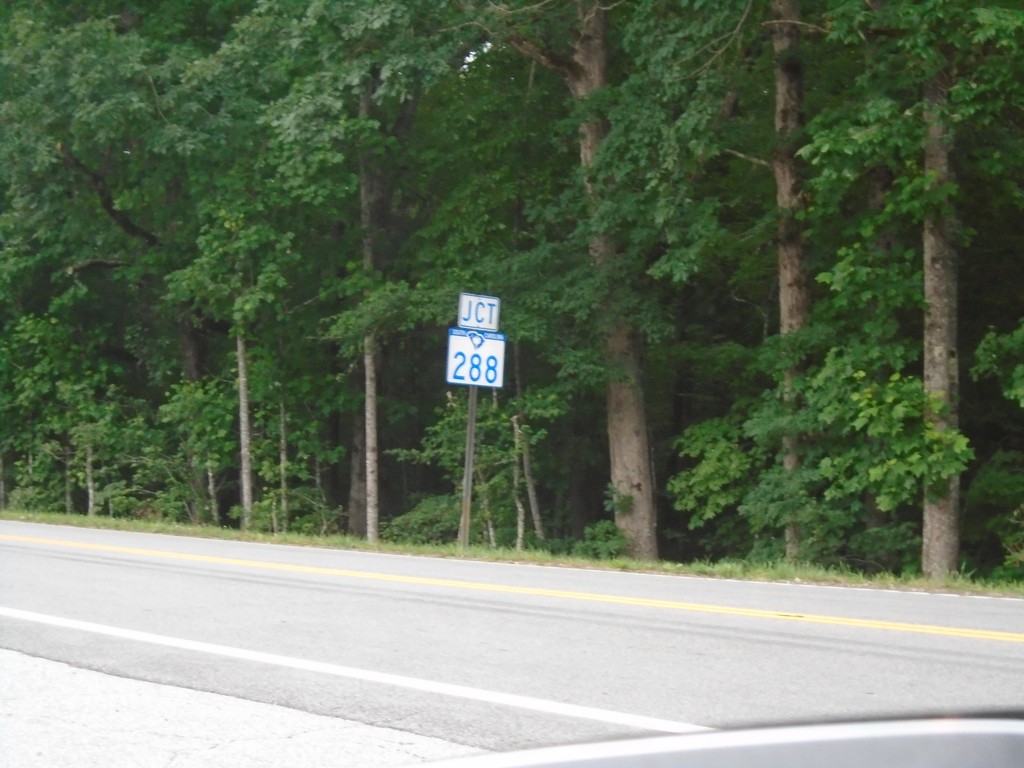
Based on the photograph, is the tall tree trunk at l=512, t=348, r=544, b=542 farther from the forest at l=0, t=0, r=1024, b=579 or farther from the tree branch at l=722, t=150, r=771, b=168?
the tree branch at l=722, t=150, r=771, b=168

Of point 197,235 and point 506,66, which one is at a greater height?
point 506,66

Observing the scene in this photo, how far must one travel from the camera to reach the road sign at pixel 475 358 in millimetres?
17672

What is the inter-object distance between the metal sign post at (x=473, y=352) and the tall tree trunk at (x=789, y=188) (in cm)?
541

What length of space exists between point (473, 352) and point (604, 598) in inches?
286

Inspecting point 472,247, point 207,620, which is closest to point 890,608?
point 207,620

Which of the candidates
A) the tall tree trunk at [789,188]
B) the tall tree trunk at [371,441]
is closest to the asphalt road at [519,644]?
the tall tree trunk at [789,188]

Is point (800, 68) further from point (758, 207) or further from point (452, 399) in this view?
point (452, 399)

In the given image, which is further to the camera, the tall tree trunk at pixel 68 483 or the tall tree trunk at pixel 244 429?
the tall tree trunk at pixel 68 483

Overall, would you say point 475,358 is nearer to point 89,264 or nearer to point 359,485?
point 359,485

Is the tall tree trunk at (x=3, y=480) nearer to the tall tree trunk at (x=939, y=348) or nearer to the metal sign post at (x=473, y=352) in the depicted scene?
the metal sign post at (x=473, y=352)

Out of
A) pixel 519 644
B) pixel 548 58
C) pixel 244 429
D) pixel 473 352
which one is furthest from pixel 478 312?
pixel 244 429

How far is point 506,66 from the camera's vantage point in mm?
27781

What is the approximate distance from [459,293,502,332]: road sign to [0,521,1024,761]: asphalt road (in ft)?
16.8

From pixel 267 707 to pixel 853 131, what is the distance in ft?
44.6
